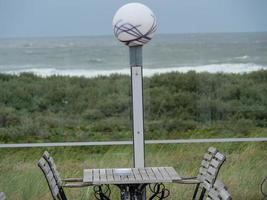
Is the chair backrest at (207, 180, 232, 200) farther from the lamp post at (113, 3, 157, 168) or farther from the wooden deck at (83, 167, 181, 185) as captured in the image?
the lamp post at (113, 3, 157, 168)

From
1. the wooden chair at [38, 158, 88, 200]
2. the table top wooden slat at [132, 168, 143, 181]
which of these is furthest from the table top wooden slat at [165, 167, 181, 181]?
the wooden chair at [38, 158, 88, 200]

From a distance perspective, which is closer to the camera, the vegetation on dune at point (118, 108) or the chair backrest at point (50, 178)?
the chair backrest at point (50, 178)

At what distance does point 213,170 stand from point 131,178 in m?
0.73

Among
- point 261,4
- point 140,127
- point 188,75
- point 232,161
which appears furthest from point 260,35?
point 140,127

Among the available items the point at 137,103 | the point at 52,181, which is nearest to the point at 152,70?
the point at 137,103

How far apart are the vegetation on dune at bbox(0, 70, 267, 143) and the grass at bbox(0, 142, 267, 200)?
135mm

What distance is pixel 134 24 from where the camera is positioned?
6273mm

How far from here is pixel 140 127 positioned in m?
6.69

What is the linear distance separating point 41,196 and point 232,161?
1.97 m

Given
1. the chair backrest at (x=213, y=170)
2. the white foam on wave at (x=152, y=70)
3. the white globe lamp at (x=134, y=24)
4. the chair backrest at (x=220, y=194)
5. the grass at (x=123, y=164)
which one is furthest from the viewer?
the white foam on wave at (x=152, y=70)

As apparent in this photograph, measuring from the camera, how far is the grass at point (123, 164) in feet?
23.7

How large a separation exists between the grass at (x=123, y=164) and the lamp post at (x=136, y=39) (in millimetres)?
563

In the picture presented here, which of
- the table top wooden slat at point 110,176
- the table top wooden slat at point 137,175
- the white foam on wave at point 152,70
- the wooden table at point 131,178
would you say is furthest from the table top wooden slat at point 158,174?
the white foam on wave at point 152,70

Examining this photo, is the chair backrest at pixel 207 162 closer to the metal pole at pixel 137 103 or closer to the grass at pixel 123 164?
the metal pole at pixel 137 103
